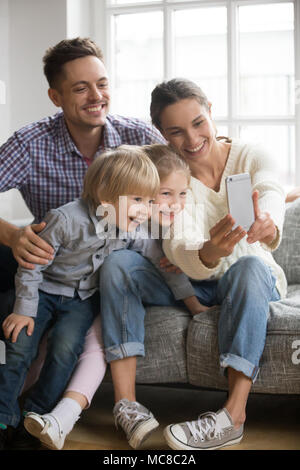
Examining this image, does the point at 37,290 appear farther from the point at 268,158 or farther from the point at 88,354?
the point at 268,158

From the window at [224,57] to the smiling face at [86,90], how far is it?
105 centimetres

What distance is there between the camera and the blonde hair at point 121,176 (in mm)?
1489

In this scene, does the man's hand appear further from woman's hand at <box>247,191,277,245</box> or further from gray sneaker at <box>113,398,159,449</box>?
woman's hand at <box>247,191,277,245</box>

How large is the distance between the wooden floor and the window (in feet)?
3.96

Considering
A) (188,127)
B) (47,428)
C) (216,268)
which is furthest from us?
(188,127)

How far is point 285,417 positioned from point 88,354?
605 millimetres

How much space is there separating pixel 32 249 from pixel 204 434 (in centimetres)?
63

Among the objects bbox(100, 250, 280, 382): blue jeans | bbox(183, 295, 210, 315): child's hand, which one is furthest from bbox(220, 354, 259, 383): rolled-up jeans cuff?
bbox(183, 295, 210, 315): child's hand

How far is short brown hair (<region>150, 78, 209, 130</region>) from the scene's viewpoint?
1599mm

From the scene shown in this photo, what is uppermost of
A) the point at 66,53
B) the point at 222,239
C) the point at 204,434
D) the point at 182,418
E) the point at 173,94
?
the point at 66,53

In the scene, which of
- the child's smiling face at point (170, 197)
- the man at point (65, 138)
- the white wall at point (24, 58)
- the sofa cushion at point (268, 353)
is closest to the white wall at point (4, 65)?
the white wall at point (24, 58)

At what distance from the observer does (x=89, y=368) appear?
4.69ft

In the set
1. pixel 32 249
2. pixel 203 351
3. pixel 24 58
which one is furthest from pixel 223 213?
pixel 24 58

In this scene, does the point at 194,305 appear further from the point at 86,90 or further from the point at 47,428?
the point at 86,90
